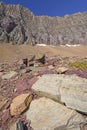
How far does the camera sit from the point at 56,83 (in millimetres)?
9969

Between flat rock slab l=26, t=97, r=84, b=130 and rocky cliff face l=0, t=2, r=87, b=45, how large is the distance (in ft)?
448

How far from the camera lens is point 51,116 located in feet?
30.7

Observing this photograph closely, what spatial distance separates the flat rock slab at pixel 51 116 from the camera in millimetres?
8789

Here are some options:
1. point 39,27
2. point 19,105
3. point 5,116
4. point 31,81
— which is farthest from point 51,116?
point 39,27

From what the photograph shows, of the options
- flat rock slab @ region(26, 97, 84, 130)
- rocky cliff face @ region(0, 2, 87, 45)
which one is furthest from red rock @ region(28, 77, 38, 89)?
rocky cliff face @ region(0, 2, 87, 45)

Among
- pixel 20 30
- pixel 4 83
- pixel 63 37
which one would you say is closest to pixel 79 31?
pixel 63 37

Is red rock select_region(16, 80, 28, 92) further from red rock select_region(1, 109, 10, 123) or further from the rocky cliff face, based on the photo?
the rocky cliff face

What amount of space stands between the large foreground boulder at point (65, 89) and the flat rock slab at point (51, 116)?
10.5 inches

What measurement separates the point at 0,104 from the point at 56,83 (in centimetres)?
295

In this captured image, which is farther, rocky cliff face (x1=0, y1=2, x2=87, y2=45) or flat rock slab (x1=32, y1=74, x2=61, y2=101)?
rocky cliff face (x1=0, y1=2, x2=87, y2=45)

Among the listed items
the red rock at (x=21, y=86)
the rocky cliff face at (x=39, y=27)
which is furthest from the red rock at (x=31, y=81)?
the rocky cliff face at (x=39, y=27)

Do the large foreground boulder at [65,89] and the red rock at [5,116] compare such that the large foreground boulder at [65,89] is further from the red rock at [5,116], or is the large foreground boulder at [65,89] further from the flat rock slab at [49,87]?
the red rock at [5,116]

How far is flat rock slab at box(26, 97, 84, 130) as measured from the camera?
879cm

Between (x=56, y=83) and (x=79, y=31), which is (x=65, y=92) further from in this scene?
(x=79, y=31)
